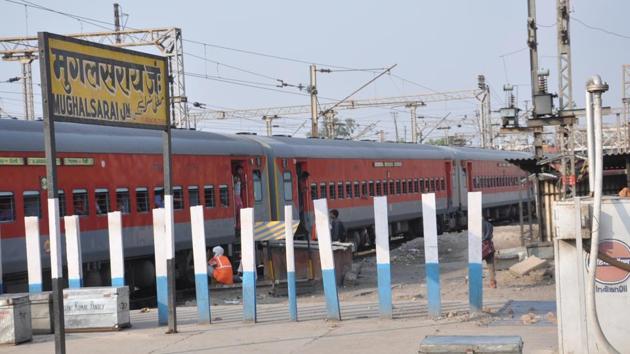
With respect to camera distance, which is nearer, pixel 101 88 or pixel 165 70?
pixel 101 88

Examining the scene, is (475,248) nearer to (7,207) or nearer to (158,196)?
(7,207)

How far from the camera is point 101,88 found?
1138cm

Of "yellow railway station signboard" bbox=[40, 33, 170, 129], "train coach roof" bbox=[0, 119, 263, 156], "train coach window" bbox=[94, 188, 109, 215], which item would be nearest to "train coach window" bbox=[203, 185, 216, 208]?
"train coach roof" bbox=[0, 119, 263, 156]

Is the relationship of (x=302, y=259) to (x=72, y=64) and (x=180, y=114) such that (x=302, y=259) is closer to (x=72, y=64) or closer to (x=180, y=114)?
(x=72, y=64)

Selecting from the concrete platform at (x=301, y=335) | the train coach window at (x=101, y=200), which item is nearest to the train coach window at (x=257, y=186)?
the train coach window at (x=101, y=200)

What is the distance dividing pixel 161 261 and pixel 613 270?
262 inches

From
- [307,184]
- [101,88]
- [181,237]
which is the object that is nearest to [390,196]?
[307,184]

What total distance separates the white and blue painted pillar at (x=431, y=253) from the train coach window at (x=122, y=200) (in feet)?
26.9

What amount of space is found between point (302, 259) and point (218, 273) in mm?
1732

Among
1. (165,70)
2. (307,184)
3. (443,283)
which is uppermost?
(165,70)

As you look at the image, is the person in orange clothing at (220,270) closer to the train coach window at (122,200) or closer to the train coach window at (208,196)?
the train coach window at (122,200)

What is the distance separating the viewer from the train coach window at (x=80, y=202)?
58.5 feet

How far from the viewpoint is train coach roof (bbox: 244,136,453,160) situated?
26361mm

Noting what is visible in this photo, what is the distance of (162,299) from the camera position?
43.8 feet
